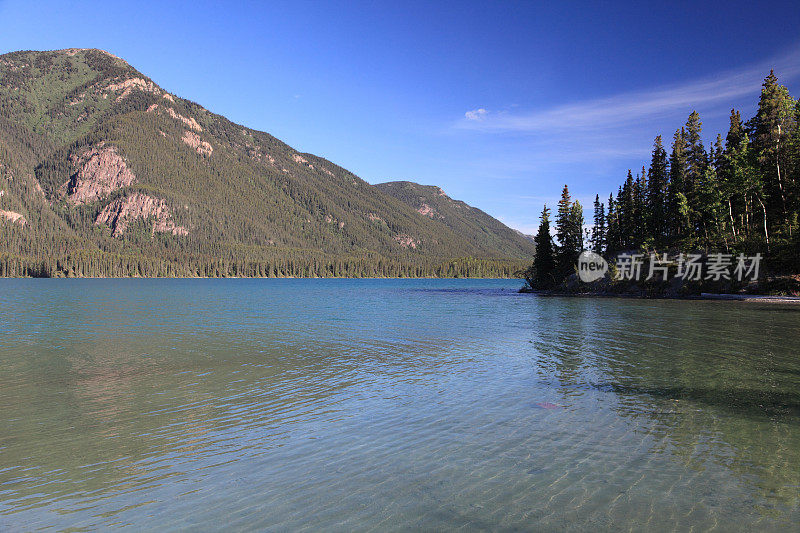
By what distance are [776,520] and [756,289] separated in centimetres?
8602

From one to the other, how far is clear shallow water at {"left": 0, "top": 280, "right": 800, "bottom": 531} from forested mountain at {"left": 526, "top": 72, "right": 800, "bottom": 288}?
60390 millimetres

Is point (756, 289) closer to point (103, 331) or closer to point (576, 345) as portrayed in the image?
point (576, 345)

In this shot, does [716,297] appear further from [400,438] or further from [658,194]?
[400,438]

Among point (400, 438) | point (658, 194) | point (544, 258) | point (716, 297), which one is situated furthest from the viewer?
point (544, 258)

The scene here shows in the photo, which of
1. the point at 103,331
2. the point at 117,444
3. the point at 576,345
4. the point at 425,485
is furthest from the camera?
the point at 103,331

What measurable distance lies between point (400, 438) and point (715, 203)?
9039cm

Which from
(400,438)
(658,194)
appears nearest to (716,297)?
(658,194)

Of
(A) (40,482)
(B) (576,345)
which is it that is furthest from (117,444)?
(B) (576,345)

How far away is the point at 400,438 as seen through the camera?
12367 millimetres

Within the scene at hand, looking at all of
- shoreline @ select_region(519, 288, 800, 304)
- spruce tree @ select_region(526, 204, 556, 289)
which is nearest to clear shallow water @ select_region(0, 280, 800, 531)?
shoreline @ select_region(519, 288, 800, 304)

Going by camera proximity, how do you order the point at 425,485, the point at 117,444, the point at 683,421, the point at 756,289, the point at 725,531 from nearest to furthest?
the point at 725,531, the point at 425,485, the point at 117,444, the point at 683,421, the point at 756,289

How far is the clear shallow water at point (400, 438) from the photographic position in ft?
27.4

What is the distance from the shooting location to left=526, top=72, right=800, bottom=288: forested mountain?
2849 inches

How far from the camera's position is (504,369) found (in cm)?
2223
